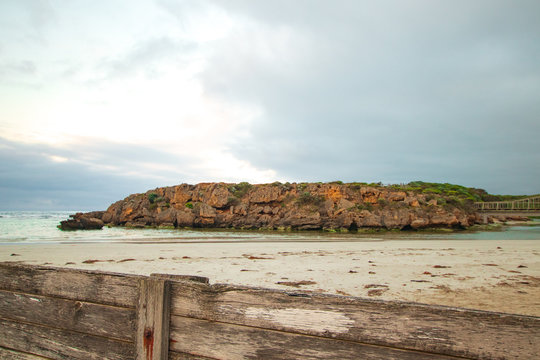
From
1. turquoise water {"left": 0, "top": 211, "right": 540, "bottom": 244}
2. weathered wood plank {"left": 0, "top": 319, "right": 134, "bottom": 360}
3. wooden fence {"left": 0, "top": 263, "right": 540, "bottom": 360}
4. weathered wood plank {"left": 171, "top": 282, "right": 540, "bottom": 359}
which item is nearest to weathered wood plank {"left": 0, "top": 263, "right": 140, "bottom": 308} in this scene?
wooden fence {"left": 0, "top": 263, "right": 540, "bottom": 360}

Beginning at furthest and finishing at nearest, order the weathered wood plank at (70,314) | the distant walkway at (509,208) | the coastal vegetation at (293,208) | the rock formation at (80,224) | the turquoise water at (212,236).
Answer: the distant walkway at (509,208), the coastal vegetation at (293,208), the rock formation at (80,224), the turquoise water at (212,236), the weathered wood plank at (70,314)

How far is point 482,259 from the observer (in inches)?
404

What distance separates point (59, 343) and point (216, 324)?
133 centimetres

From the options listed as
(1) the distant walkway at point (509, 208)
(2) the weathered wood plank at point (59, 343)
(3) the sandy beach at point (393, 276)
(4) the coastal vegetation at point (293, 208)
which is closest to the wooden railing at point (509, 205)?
(1) the distant walkway at point (509, 208)

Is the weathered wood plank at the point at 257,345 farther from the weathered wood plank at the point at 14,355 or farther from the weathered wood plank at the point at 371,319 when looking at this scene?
the weathered wood plank at the point at 14,355

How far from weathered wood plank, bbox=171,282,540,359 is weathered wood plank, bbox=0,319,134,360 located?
563mm

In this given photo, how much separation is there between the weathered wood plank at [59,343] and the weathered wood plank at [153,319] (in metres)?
0.15

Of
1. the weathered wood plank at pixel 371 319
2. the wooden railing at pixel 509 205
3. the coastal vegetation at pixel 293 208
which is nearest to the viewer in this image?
the weathered wood plank at pixel 371 319

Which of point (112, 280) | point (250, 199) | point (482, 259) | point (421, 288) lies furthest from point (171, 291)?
point (250, 199)

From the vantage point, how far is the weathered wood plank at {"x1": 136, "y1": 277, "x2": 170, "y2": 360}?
6.06 ft

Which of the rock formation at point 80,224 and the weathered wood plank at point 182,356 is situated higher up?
the weathered wood plank at point 182,356

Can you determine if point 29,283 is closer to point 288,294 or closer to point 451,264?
point 288,294

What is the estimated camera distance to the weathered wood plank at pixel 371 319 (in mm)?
1316

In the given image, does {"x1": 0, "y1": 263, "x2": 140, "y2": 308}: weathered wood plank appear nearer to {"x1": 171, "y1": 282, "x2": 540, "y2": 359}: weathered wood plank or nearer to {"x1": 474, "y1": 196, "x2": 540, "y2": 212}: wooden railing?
{"x1": 171, "y1": 282, "x2": 540, "y2": 359}: weathered wood plank
